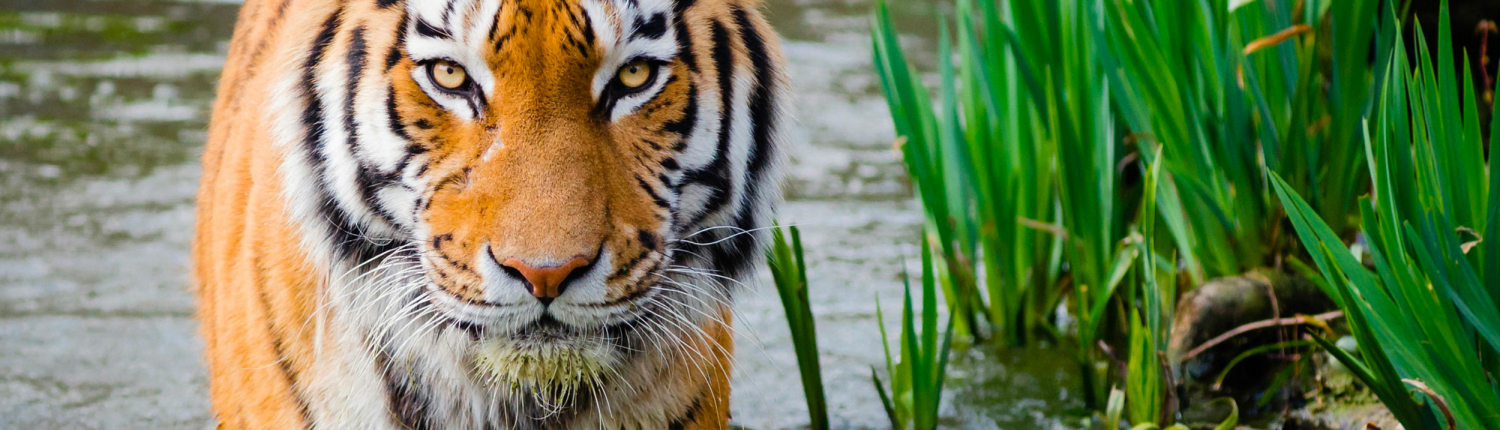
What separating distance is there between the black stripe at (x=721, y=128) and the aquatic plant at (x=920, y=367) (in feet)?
2.10

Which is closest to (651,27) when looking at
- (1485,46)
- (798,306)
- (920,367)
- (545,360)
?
(545,360)

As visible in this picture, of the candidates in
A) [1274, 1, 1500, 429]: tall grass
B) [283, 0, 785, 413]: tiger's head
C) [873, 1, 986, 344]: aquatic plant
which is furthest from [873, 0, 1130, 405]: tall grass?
[283, 0, 785, 413]: tiger's head

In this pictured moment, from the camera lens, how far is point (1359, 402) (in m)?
2.80

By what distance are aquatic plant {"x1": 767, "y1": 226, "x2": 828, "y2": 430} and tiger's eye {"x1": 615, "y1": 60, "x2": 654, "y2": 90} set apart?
0.61m

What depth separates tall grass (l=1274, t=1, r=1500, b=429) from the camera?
1866 mm

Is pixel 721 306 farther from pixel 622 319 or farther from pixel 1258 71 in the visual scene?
pixel 1258 71

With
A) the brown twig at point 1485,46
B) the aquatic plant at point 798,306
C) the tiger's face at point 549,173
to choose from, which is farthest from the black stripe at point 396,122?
the brown twig at point 1485,46

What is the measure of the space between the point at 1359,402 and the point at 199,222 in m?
2.47

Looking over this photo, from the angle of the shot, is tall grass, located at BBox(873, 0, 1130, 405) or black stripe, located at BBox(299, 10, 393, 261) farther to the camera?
tall grass, located at BBox(873, 0, 1130, 405)

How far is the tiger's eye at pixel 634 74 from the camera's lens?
5.76 feet

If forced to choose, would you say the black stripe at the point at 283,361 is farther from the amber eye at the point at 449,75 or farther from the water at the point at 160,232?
the water at the point at 160,232

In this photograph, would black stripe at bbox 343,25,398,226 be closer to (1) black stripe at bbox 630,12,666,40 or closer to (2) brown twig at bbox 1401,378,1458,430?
(1) black stripe at bbox 630,12,666,40

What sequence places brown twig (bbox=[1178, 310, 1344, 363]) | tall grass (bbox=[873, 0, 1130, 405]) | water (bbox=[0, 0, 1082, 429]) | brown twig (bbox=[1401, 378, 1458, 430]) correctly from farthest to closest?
water (bbox=[0, 0, 1082, 429])
tall grass (bbox=[873, 0, 1130, 405])
brown twig (bbox=[1178, 310, 1344, 363])
brown twig (bbox=[1401, 378, 1458, 430])

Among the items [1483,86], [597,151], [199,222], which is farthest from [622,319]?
[1483,86]
